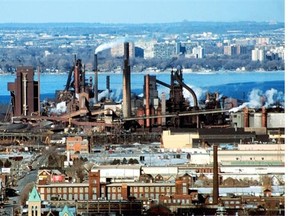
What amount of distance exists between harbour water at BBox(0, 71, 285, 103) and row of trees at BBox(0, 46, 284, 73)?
0.13 metres

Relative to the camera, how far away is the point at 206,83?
29.5m

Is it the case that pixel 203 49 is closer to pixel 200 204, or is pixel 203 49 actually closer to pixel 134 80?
pixel 134 80

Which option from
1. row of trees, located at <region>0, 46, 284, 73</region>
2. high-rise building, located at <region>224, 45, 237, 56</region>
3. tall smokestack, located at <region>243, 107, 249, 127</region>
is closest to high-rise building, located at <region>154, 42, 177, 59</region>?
row of trees, located at <region>0, 46, 284, 73</region>

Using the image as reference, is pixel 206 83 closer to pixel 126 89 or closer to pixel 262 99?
pixel 126 89

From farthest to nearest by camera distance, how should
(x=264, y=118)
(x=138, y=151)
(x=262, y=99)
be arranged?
(x=262, y=99) → (x=264, y=118) → (x=138, y=151)

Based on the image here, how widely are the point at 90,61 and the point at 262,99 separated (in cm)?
514

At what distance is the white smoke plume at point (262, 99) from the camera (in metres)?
24.2

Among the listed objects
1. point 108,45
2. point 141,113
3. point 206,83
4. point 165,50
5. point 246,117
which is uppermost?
point 108,45

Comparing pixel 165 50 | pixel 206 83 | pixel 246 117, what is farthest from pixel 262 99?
pixel 165 50

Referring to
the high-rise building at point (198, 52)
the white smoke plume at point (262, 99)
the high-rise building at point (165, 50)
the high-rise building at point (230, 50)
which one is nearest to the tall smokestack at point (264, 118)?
A: the white smoke plume at point (262, 99)

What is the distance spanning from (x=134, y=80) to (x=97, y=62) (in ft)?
5.03

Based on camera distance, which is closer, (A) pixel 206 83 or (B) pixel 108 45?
(A) pixel 206 83

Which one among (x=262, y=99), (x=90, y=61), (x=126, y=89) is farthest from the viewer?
(x=90, y=61)

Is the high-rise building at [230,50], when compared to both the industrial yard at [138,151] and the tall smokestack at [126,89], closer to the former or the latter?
the industrial yard at [138,151]
